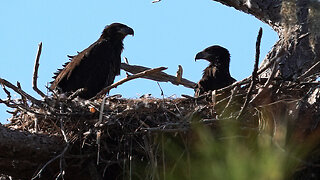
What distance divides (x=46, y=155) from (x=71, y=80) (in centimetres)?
313

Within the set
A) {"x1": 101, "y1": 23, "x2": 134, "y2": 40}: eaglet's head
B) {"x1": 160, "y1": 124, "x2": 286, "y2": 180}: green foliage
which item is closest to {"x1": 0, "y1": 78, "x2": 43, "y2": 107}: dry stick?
{"x1": 160, "y1": 124, "x2": 286, "y2": 180}: green foliage

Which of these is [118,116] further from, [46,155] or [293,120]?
[293,120]

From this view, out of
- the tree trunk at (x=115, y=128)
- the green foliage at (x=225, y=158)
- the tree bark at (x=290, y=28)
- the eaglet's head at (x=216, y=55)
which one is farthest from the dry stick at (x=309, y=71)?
the eaglet's head at (x=216, y=55)

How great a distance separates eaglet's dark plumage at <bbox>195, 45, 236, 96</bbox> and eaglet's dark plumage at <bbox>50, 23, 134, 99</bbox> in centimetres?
133

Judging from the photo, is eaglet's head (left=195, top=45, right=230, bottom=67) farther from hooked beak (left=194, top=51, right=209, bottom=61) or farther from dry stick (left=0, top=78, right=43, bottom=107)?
dry stick (left=0, top=78, right=43, bottom=107)

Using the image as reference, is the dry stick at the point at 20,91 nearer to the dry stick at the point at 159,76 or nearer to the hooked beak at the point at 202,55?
the dry stick at the point at 159,76

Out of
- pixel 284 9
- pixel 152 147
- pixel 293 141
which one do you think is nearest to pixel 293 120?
pixel 293 141

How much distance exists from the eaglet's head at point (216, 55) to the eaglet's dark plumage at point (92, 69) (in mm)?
1331

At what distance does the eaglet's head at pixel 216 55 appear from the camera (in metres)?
9.72

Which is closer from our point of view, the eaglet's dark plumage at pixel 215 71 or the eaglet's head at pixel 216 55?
the eaglet's dark plumage at pixel 215 71

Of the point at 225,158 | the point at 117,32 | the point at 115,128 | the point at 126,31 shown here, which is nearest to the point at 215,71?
the point at 126,31

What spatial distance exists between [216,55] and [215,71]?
0.46 m

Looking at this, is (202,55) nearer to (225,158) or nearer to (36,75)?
(36,75)

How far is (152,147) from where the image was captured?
19.9ft
